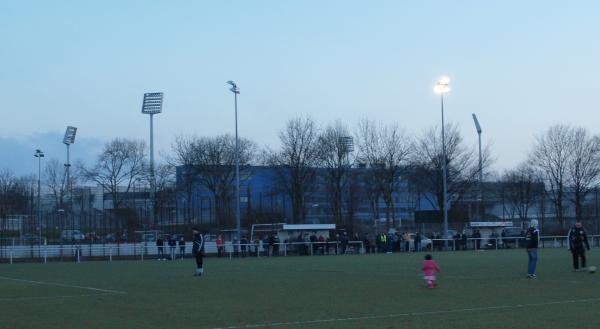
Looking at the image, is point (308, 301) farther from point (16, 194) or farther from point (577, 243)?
point (16, 194)

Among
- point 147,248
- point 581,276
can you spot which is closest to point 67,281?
point 581,276

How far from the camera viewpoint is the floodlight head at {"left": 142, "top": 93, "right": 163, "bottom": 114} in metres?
77.1

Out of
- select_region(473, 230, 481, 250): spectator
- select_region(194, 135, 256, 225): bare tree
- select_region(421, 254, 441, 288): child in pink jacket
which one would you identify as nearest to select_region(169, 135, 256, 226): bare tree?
select_region(194, 135, 256, 225): bare tree

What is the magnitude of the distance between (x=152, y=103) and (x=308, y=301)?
2494 inches

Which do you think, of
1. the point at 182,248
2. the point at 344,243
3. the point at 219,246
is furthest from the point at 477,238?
the point at 182,248

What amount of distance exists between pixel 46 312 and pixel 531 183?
234ft

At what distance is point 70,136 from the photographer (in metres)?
84.8

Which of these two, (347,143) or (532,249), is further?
(347,143)

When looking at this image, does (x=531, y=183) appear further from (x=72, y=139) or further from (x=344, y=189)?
(x=72, y=139)

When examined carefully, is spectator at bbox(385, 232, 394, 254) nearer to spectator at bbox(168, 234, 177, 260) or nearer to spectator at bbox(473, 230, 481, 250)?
spectator at bbox(473, 230, 481, 250)

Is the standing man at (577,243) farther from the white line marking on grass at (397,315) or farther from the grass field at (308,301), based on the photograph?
the white line marking on grass at (397,315)

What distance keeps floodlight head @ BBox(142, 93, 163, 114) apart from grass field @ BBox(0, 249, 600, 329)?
174 ft

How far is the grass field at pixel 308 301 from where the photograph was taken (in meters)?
12.8

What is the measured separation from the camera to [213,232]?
61094 mm
